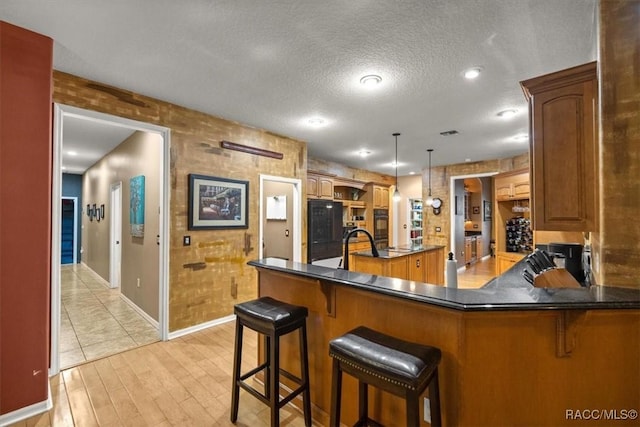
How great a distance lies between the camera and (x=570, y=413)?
4.30ft

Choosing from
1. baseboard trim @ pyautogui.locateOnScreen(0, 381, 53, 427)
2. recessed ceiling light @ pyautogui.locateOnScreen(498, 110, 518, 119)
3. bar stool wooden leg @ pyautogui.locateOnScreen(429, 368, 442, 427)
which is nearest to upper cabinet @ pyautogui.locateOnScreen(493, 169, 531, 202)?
recessed ceiling light @ pyautogui.locateOnScreen(498, 110, 518, 119)

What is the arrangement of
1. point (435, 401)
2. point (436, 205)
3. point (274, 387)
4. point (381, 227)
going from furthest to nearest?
point (381, 227)
point (436, 205)
point (274, 387)
point (435, 401)

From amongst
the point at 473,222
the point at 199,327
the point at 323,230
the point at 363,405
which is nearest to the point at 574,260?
the point at 363,405

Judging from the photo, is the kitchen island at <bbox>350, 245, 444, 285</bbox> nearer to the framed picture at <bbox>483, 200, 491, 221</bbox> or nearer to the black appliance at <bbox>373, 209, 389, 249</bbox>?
the black appliance at <bbox>373, 209, 389, 249</bbox>

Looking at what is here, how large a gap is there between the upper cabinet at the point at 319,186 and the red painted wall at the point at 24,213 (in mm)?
4004

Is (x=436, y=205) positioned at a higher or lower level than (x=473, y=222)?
higher

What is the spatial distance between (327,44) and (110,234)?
5709 mm

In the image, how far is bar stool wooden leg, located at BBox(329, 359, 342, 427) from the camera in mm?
1413

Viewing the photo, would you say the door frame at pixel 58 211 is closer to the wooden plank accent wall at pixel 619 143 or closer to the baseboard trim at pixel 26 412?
the baseboard trim at pixel 26 412

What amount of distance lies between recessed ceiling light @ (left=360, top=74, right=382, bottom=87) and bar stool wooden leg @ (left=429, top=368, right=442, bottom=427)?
2.31m

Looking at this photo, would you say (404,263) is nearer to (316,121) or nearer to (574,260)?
(574,260)

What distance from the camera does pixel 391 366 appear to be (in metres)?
1.20

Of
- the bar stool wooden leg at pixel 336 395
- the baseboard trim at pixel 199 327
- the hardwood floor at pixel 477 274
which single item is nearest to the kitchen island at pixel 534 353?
the bar stool wooden leg at pixel 336 395

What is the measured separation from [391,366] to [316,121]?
322 centimetres
